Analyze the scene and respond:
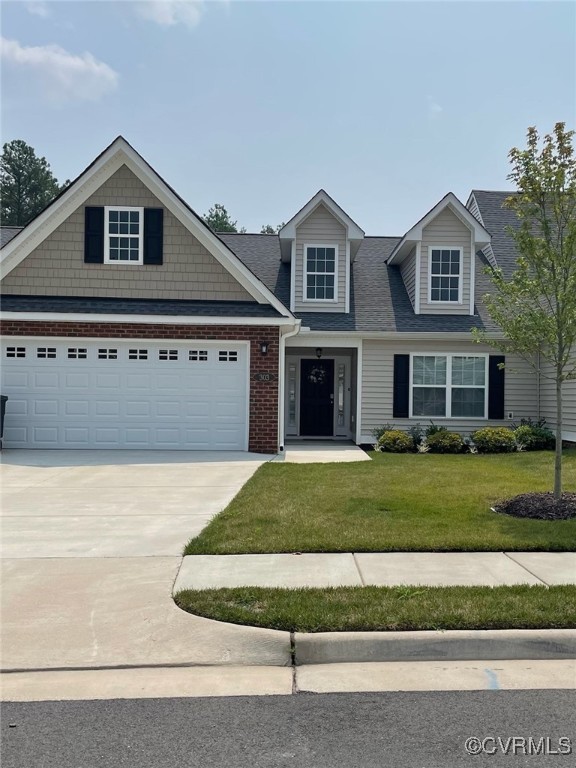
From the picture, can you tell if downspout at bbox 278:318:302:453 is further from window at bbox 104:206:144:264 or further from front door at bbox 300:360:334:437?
window at bbox 104:206:144:264

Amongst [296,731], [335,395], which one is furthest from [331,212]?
[296,731]

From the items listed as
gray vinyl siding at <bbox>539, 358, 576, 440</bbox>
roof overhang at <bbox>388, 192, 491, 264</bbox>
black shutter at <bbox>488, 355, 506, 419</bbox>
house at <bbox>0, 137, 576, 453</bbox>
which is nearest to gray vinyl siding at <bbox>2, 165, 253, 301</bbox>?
house at <bbox>0, 137, 576, 453</bbox>

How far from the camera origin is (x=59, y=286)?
14.5 meters

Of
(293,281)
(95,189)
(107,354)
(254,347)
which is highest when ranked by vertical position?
(95,189)

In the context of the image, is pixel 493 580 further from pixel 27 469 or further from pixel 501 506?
pixel 27 469

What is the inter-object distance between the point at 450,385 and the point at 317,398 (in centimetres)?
393

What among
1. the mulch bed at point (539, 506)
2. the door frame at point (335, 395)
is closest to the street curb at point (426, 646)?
the mulch bed at point (539, 506)

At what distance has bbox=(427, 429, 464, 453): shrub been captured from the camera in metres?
14.8

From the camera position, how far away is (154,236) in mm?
14594

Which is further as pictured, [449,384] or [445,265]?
[445,265]

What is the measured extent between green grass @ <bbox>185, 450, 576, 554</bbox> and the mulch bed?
205mm

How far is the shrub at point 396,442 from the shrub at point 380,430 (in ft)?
2.05

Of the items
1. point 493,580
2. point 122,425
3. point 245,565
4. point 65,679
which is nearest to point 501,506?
point 493,580

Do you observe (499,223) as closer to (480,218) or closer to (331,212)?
(480,218)
